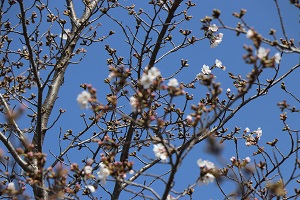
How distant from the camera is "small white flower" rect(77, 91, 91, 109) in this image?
286 cm

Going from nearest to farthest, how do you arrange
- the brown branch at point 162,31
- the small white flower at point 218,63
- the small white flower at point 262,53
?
1. the small white flower at point 262,53
2. the brown branch at point 162,31
3. the small white flower at point 218,63

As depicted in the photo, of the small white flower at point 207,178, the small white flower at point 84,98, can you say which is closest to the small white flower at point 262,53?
the small white flower at point 207,178

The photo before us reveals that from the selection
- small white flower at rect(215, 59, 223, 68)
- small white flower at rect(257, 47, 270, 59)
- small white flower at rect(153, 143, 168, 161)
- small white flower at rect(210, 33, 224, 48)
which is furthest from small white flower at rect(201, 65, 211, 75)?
small white flower at rect(257, 47, 270, 59)

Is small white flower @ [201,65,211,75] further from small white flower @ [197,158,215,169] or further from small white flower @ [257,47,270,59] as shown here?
Answer: small white flower @ [257,47,270,59]

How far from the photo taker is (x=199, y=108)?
3.03m

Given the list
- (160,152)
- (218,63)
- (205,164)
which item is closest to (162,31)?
(218,63)

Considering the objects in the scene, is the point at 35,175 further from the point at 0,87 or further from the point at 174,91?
the point at 0,87

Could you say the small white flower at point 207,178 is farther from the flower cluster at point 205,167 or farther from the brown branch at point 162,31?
the brown branch at point 162,31

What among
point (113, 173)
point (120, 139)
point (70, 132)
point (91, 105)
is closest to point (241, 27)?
point (91, 105)

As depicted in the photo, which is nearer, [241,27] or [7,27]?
[241,27]

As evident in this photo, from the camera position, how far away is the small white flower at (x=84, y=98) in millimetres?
2857

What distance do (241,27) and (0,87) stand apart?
3.91m

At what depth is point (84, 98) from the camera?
2.88m

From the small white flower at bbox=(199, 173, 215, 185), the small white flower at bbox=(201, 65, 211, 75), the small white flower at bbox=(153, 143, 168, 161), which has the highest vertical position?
the small white flower at bbox=(201, 65, 211, 75)
